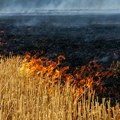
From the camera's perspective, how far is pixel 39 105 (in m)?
12.1

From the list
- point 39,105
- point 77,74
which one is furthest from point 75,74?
point 39,105

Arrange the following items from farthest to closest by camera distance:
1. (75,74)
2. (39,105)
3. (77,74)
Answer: (75,74) < (77,74) < (39,105)

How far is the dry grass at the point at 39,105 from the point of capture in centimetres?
1071

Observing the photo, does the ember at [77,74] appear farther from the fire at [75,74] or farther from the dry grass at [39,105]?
the dry grass at [39,105]

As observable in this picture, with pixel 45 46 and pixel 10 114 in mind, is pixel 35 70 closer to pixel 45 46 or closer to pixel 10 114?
pixel 10 114

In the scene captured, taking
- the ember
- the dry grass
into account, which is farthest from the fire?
the dry grass

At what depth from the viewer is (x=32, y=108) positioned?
36.8ft

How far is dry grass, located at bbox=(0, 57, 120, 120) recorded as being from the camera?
10711 mm

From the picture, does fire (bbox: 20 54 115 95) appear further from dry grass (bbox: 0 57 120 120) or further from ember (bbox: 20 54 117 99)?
dry grass (bbox: 0 57 120 120)

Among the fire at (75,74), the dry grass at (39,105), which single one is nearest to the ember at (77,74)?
the fire at (75,74)

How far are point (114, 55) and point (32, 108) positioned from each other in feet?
44.2

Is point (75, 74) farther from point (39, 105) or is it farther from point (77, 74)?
point (39, 105)

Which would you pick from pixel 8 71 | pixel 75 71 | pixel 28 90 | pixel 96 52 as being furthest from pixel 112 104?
pixel 96 52

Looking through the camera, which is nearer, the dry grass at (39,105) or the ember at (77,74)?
the dry grass at (39,105)
